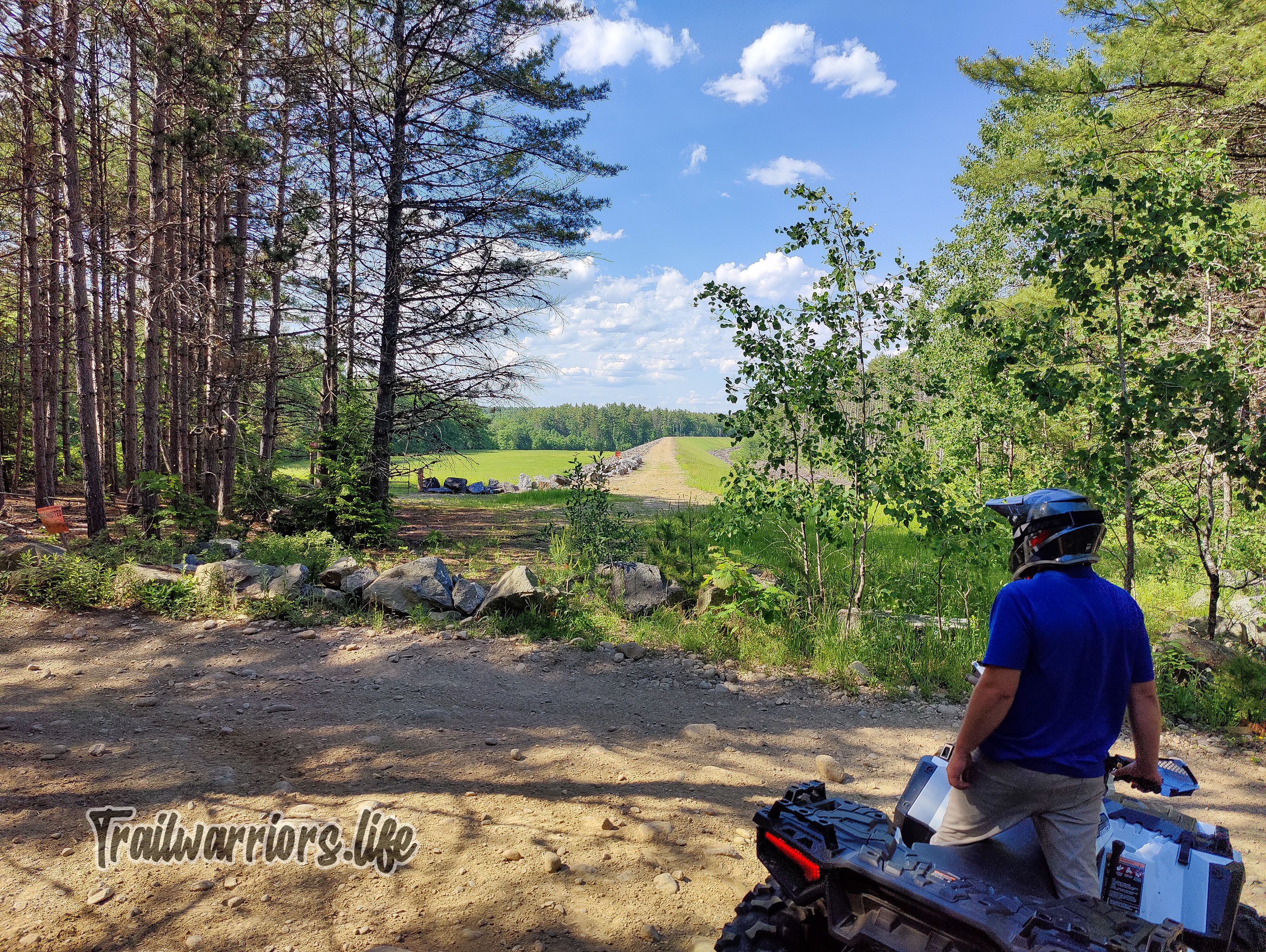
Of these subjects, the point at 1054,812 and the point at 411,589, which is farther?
the point at 411,589

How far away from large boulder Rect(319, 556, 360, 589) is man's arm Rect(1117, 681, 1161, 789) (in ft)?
28.0

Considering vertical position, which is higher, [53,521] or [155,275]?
[155,275]

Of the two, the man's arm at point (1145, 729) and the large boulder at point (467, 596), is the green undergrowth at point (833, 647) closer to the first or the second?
the large boulder at point (467, 596)

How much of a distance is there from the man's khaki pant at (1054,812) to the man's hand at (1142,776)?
1.04 ft

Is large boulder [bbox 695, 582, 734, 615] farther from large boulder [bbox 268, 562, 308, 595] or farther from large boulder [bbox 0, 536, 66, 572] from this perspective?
large boulder [bbox 0, 536, 66, 572]

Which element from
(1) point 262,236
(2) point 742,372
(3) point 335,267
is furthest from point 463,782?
(1) point 262,236

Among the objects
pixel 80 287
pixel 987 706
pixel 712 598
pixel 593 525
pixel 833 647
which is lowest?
pixel 833 647

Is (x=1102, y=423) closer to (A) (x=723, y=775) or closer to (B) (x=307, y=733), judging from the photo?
(A) (x=723, y=775)

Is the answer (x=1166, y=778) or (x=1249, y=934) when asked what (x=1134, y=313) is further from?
(x=1249, y=934)

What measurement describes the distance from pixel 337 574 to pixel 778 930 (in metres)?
7.89

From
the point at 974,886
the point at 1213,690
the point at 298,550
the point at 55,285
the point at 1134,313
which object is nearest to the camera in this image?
the point at 974,886

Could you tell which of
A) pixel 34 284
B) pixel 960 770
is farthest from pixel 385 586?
pixel 34 284

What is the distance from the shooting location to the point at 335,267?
44.1 feet

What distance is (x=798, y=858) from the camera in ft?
7.34
